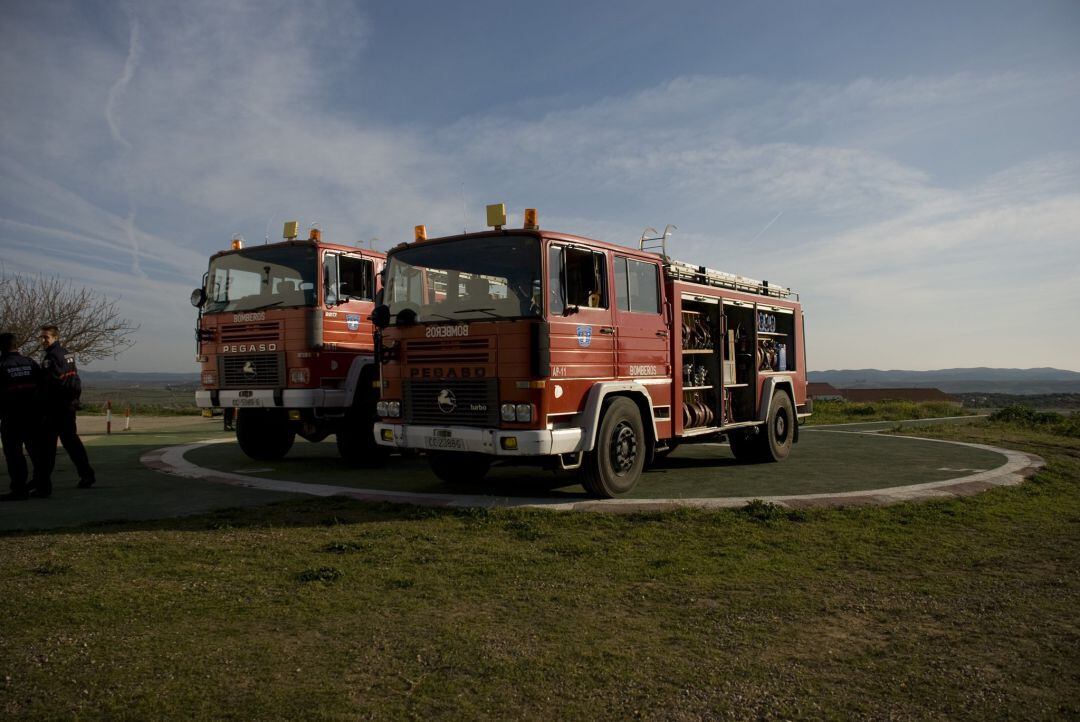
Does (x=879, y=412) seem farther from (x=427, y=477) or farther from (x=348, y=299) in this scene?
(x=348, y=299)

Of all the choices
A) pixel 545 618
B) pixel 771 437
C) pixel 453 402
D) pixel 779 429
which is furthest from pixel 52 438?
pixel 779 429

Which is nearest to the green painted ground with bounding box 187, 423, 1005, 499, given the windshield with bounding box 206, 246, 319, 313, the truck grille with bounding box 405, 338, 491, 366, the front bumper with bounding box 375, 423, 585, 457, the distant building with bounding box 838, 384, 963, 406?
the front bumper with bounding box 375, 423, 585, 457

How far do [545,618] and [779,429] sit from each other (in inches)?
357

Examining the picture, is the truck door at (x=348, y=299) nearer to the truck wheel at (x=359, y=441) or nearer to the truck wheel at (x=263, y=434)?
the truck wheel at (x=359, y=441)

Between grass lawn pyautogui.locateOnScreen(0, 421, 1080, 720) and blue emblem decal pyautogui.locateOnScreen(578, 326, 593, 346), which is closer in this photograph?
grass lawn pyautogui.locateOnScreen(0, 421, 1080, 720)

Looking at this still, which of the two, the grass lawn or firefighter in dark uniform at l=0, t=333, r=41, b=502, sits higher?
firefighter in dark uniform at l=0, t=333, r=41, b=502

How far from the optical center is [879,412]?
28.4m

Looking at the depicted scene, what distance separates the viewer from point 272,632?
4348 millimetres

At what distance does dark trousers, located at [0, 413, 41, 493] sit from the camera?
8766 millimetres

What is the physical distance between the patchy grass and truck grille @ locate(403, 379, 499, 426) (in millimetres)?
17885

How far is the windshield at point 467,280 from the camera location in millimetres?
8000

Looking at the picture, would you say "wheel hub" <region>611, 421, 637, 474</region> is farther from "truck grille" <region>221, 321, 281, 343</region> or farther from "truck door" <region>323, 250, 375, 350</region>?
"truck grille" <region>221, 321, 281, 343</region>

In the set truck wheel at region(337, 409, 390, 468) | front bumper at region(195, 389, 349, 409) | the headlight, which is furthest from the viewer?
truck wheel at region(337, 409, 390, 468)

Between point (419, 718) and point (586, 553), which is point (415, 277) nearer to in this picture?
point (586, 553)
